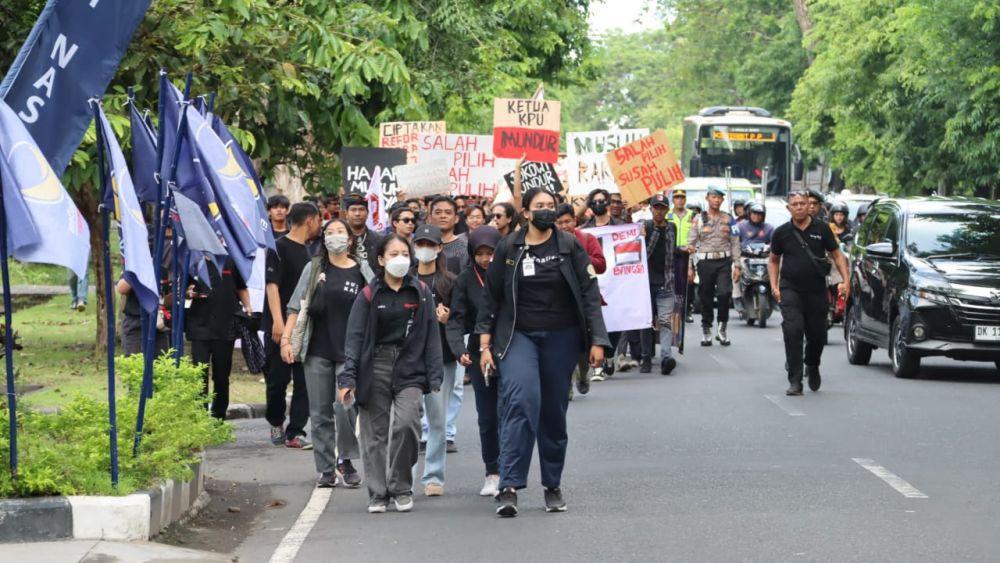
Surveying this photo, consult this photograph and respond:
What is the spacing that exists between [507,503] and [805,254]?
6.77 m

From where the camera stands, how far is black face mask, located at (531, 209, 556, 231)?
32.0 ft

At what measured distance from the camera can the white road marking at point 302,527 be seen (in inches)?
341

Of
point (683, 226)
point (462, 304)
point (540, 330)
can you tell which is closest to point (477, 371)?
point (462, 304)

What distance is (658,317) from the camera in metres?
18.6

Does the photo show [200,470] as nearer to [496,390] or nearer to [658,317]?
[496,390]

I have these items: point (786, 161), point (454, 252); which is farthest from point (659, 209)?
point (786, 161)

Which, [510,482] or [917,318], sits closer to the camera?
[510,482]

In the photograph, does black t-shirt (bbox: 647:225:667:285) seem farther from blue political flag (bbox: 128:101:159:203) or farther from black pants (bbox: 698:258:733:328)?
blue political flag (bbox: 128:101:159:203)

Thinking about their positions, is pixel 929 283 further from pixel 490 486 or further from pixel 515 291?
pixel 515 291

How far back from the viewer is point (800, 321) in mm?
15734

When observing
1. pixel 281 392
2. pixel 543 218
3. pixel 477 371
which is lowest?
pixel 281 392

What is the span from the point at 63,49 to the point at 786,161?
125ft

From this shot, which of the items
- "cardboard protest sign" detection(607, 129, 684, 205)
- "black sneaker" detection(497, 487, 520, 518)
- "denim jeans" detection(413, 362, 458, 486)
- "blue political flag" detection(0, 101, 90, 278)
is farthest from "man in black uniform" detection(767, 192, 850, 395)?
"blue political flag" detection(0, 101, 90, 278)

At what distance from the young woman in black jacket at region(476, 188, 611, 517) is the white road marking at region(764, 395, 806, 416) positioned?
4885mm
